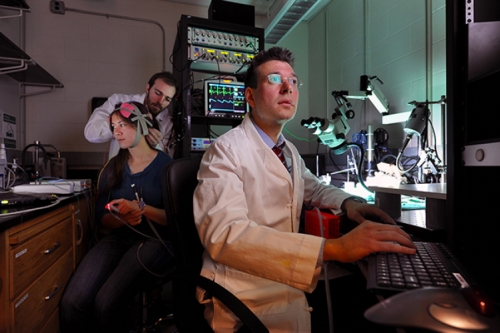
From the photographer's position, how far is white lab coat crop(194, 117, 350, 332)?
73 cm

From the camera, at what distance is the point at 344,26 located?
124 inches

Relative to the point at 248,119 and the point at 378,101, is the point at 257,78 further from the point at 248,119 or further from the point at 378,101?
the point at 378,101

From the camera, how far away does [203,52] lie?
2115mm

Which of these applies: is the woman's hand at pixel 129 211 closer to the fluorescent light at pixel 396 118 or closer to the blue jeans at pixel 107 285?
the blue jeans at pixel 107 285

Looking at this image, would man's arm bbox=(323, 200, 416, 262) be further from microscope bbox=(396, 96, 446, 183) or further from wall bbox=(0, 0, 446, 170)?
wall bbox=(0, 0, 446, 170)

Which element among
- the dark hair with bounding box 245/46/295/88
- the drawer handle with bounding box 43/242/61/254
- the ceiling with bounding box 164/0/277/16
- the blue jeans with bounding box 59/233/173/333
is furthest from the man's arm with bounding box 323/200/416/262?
the ceiling with bounding box 164/0/277/16

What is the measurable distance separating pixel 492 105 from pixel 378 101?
134 cm

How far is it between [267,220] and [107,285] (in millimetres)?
807

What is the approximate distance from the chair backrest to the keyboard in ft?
1.83

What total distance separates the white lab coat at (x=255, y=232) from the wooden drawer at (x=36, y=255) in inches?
25.1

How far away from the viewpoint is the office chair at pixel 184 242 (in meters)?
0.94

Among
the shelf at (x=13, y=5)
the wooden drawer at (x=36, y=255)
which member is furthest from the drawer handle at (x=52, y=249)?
the shelf at (x=13, y=5)

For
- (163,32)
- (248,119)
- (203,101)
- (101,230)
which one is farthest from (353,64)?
(101,230)

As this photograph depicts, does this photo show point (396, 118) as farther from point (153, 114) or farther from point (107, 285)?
point (107, 285)
